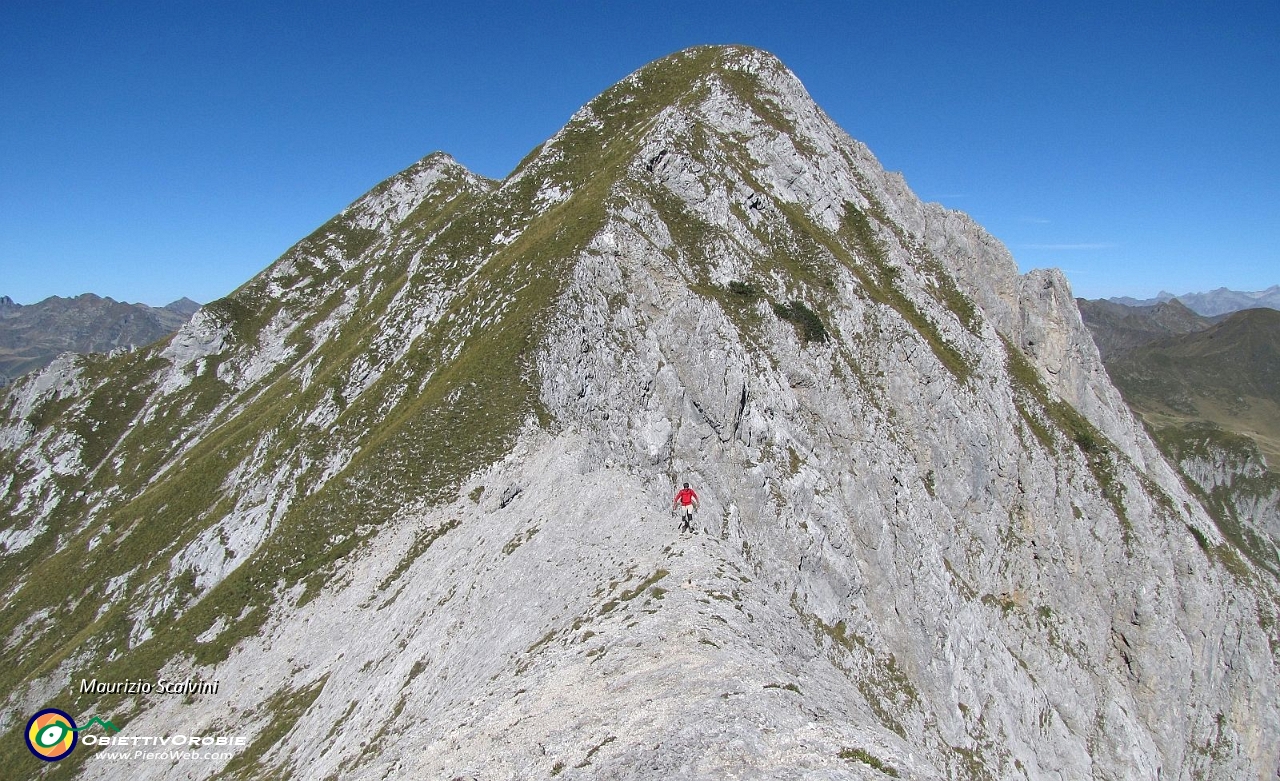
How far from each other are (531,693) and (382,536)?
2311 centimetres

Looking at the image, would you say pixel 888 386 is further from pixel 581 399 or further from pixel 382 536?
pixel 382 536

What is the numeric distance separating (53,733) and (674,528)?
46.6m

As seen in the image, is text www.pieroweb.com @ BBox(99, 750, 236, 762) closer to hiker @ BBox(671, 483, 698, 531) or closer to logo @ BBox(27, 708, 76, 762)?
logo @ BBox(27, 708, 76, 762)

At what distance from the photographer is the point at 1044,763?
5116 cm

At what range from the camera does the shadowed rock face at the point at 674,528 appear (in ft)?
76.1

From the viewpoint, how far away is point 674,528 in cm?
3008

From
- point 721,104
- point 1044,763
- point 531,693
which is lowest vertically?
point 1044,763

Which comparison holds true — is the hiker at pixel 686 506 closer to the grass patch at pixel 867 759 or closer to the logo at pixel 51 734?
the grass patch at pixel 867 759

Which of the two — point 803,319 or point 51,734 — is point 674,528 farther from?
point 51,734

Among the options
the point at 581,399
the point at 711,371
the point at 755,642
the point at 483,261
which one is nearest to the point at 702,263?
the point at 711,371

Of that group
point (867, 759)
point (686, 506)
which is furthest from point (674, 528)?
point (867, 759)

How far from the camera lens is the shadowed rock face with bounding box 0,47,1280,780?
23.2m

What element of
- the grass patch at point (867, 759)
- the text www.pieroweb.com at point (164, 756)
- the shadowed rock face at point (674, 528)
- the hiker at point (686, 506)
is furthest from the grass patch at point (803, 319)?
the text www.pieroweb.com at point (164, 756)

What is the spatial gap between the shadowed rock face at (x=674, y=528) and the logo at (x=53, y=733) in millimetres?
1246
